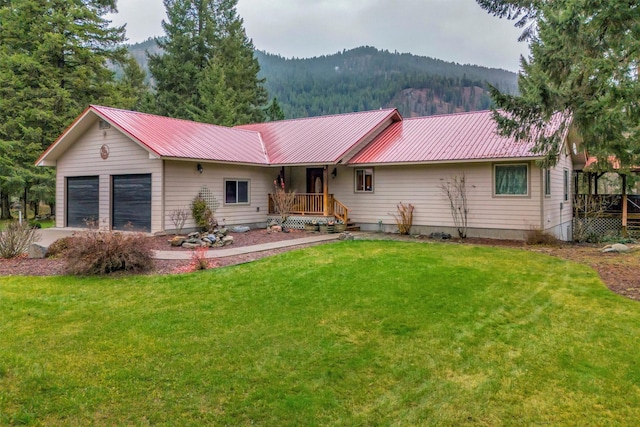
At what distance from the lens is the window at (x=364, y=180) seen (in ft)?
53.7

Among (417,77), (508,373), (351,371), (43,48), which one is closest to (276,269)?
(351,371)

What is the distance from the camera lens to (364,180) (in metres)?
16.5

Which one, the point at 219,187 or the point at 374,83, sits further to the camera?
the point at 374,83

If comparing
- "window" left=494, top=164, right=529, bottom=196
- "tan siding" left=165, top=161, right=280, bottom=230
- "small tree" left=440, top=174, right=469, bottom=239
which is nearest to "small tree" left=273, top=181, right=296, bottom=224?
"tan siding" left=165, top=161, right=280, bottom=230

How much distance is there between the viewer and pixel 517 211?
44.1 feet

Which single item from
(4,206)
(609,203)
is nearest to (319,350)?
(609,203)

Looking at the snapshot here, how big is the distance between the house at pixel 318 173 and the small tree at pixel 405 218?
0.28 meters

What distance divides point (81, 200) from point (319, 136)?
1001cm

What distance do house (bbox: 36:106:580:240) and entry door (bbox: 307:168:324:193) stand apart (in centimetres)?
5

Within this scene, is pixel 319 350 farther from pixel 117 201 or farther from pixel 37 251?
pixel 117 201

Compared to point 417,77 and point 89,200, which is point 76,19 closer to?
point 89,200

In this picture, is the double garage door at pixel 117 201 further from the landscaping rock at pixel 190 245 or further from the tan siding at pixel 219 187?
the landscaping rock at pixel 190 245

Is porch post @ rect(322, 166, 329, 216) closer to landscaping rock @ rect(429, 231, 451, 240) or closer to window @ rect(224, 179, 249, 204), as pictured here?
window @ rect(224, 179, 249, 204)

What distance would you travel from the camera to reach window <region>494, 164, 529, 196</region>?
13328 mm
